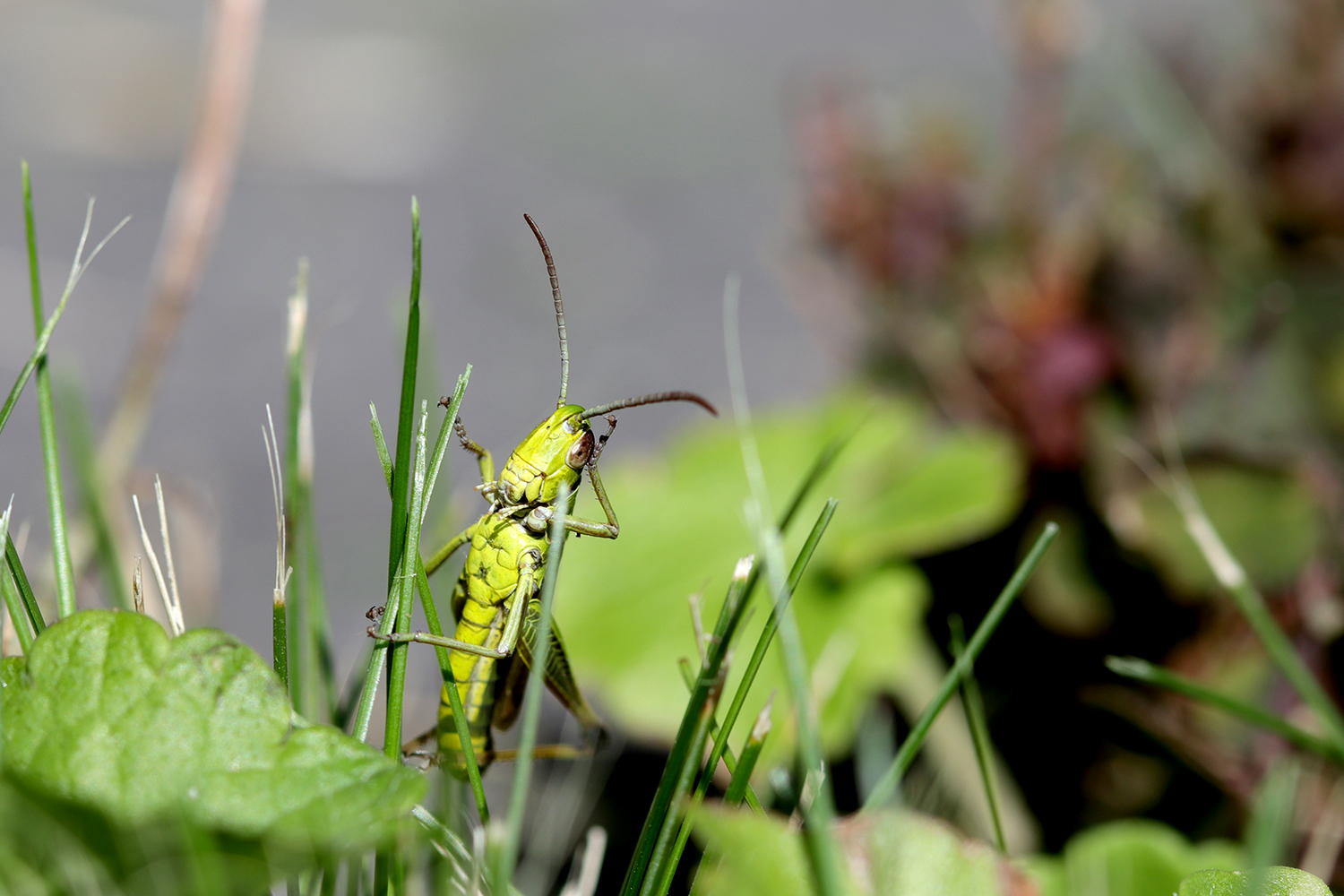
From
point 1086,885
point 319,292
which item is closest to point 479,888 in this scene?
point 1086,885

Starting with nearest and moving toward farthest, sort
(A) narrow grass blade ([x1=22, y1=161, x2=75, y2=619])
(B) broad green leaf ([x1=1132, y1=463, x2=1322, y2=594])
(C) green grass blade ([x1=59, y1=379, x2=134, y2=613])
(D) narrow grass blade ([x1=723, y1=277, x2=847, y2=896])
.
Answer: (D) narrow grass blade ([x1=723, y1=277, x2=847, y2=896])
(A) narrow grass blade ([x1=22, y1=161, x2=75, y2=619])
(C) green grass blade ([x1=59, y1=379, x2=134, y2=613])
(B) broad green leaf ([x1=1132, y1=463, x2=1322, y2=594])

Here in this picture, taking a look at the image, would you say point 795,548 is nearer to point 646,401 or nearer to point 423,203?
point 646,401

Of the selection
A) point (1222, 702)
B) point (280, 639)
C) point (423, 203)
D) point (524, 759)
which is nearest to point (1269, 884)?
point (1222, 702)

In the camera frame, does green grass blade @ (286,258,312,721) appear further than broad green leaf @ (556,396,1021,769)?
No

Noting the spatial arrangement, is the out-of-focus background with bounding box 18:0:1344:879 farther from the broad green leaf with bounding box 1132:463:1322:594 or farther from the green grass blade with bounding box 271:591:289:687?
the green grass blade with bounding box 271:591:289:687

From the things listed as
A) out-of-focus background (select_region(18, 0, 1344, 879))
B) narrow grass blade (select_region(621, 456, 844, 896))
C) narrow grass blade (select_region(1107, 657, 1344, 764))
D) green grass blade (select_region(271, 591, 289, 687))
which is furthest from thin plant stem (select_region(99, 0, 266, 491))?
narrow grass blade (select_region(1107, 657, 1344, 764))

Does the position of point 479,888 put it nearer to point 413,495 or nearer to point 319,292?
point 413,495

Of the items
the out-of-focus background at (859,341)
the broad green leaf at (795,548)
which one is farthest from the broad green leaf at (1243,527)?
the broad green leaf at (795,548)
